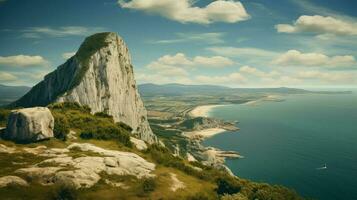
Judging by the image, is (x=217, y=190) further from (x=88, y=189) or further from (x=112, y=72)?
(x=112, y=72)

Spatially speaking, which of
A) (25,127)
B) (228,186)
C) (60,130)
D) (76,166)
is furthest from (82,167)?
(228,186)

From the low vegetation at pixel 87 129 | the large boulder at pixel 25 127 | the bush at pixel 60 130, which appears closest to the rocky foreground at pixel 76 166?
the large boulder at pixel 25 127

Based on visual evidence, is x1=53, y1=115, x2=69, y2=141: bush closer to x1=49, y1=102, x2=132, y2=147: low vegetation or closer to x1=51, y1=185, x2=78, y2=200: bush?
x1=49, y1=102, x2=132, y2=147: low vegetation

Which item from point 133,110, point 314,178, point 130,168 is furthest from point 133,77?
point 130,168

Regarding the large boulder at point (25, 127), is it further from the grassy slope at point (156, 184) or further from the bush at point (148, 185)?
the bush at point (148, 185)

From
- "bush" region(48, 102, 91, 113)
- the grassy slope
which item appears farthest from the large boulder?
"bush" region(48, 102, 91, 113)

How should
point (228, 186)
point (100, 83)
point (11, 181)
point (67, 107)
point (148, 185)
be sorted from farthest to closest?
point (100, 83) < point (67, 107) < point (228, 186) < point (148, 185) < point (11, 181)

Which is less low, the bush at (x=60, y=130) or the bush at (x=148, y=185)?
the bush at (x=60, y=130)

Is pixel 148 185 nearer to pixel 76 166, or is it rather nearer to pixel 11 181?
pixel 76 166
